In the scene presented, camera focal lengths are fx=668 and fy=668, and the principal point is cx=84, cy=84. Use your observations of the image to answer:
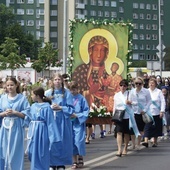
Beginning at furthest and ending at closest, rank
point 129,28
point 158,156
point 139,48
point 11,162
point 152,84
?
point 139,48
point 129,28
point 152,84
point 158,156
point 11,162

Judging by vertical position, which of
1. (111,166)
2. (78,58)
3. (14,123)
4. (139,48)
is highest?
(139,48)

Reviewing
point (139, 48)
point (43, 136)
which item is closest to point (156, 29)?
point (139, 48)

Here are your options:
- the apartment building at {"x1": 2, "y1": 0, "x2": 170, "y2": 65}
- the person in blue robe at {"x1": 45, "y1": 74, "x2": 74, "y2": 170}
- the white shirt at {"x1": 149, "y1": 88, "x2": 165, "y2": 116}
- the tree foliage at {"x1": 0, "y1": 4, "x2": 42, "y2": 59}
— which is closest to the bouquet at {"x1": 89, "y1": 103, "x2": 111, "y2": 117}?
the white shirt at {"x1": 149, "y1": 88, "x2": 165, "y2": 116}

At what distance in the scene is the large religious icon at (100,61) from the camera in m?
18.8

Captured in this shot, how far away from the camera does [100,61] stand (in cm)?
1884

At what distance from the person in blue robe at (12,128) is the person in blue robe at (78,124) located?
249cm

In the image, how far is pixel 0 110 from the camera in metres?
10.4

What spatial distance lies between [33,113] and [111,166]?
2934 millimetres

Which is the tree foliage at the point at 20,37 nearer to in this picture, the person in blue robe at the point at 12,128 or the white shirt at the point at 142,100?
the white shirt at the point at 142,100

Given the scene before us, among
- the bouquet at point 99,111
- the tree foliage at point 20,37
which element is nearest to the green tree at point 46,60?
the tree foliage at point 20,37

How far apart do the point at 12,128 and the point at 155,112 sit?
7984mm

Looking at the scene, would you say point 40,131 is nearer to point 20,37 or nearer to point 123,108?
point 123,108

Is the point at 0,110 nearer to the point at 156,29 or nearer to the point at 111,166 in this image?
the point at 111,166

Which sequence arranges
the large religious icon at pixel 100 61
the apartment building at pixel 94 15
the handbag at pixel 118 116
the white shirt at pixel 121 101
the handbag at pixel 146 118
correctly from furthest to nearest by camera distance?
the apartment building at pixel 94 15 < the large religious icon at pixel 100 61 < the handbag at pixel 146 118 < the white shirt at pixel 121 101 < the handbag at pixel 118 116
